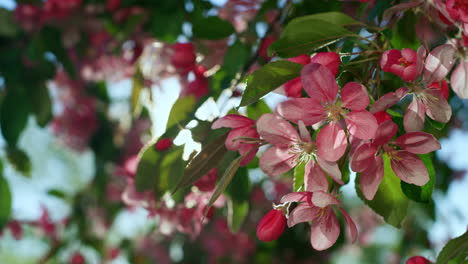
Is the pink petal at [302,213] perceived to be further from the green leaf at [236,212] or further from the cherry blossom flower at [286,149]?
the green leaf at [236,212]

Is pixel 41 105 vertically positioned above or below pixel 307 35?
below

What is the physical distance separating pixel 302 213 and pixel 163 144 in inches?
10.2

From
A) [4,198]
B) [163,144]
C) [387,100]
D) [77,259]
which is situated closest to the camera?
[387,100]

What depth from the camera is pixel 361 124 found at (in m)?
0.38

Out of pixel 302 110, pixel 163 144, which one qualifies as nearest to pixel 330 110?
pixel 302 110

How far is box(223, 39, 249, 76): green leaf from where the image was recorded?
684 millimetres

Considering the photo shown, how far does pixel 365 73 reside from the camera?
1.43 feet

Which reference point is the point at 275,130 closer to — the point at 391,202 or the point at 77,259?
the point at 391,202

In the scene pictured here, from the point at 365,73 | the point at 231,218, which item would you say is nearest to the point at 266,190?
the point at 231,218

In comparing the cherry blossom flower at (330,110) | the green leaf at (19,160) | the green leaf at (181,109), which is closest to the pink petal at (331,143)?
the cherry blossom flower at (330,110)

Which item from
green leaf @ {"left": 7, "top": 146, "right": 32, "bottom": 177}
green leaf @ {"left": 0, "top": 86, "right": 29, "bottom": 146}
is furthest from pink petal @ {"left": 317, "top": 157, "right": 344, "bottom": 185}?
green leaf @ {"left": 7, "top": 146, "right": 32, "bottom": 177}

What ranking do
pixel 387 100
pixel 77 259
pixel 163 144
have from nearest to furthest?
1. pixel 387 100
2. pixel 163 144
3. pixel 77 259

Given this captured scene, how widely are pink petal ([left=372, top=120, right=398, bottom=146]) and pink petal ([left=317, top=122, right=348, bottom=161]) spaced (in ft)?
0.08

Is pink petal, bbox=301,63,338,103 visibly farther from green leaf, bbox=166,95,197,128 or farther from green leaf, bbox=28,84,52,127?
green leaf, bbox=28,84,52,127
